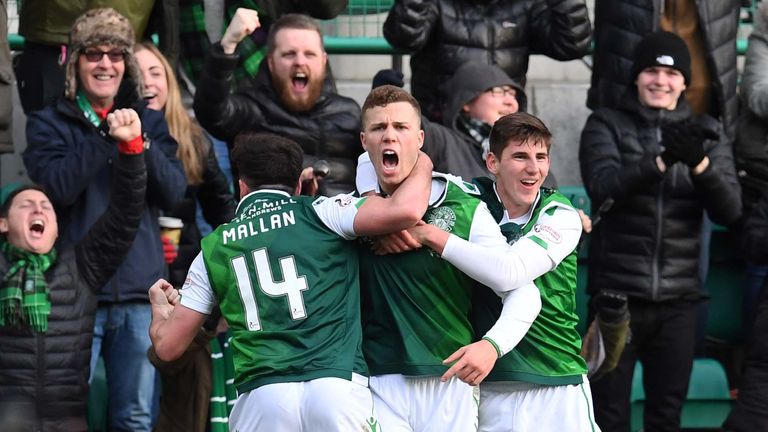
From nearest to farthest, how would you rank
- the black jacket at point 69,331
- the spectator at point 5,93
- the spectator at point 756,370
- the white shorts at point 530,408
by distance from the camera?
1. the white shorts at point 530,408
2. the black jacket at point 69,331
3. the spectator at point 5,93
4. the spectator at point 756,370

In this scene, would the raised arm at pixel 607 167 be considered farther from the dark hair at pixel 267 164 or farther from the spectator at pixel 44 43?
the dark hair at pixel 267 164

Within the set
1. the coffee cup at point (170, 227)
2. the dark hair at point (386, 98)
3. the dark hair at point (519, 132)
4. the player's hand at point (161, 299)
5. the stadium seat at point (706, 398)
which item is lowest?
the stadium seat at point (706, 398)

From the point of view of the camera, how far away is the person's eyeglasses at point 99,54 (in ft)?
28.3

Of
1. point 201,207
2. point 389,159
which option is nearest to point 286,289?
point 389,159

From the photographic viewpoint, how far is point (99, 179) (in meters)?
8.57

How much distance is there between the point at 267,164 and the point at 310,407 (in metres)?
1.01

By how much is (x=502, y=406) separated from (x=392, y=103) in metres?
1.33

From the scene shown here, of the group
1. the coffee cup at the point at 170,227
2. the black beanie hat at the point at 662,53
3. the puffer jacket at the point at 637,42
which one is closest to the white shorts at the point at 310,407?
the coffee cup at the point at 170,227

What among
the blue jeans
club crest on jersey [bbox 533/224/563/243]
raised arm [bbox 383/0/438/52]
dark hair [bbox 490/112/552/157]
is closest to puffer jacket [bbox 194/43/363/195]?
raised arm [bbox 383/0/438/52]

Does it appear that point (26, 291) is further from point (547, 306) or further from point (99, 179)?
point (547, 306)

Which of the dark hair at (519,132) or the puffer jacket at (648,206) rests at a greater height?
the dark hair at (519,132)

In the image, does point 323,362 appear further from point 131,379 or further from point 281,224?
point 131,379

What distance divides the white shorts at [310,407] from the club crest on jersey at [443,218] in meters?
0.71

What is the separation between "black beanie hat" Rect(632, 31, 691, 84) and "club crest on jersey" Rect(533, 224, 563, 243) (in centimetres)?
294
